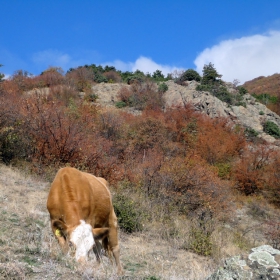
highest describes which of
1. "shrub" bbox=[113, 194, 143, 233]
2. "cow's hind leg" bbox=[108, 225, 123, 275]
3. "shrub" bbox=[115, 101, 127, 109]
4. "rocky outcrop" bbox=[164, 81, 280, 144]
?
"shrub" bbox=[115, 101, 127, 109]

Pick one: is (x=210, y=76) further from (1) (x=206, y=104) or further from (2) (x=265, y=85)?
(2) (x=265, y=85)

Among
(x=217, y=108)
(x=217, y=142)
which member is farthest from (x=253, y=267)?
(x=217, y=108)

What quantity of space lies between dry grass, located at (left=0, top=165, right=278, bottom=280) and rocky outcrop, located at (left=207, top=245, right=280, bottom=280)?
95 centimetres

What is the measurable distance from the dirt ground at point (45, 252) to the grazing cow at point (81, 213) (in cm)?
23

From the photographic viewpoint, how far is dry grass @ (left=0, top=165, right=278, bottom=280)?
3.78 m

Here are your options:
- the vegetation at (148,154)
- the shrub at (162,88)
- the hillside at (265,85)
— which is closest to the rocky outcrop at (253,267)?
the vegetation at (148,154)

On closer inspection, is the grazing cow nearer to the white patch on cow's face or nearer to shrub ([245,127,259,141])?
the white patch on cow's face

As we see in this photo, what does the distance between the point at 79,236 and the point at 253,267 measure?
6.89 ft

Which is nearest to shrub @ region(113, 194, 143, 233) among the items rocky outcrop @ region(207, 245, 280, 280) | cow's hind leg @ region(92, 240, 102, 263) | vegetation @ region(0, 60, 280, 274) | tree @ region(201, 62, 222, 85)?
vegetation @ region(0, 60, 280, 274)

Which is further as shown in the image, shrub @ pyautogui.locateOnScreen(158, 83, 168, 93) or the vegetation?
shrub @ pyautogui.locateOnScreen(158, 83, 168, 93)

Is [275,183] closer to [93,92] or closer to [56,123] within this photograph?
[56,123]

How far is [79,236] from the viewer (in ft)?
14.6

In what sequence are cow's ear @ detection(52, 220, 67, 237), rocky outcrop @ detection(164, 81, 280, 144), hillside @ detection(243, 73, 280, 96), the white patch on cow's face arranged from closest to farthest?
1. the white patch on cow's face
2. cow's ear @ detection(52, 220, 67, 237)
3. rocky outcrop @ detection(164, 81, 280, 144)
4. hillside @ detection(243, 73, 280, 96)

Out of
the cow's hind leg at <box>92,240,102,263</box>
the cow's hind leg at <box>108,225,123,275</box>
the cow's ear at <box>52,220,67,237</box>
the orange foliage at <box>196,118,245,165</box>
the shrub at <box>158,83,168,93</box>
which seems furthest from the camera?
the shrub at <box>158,83,168,93</box>
